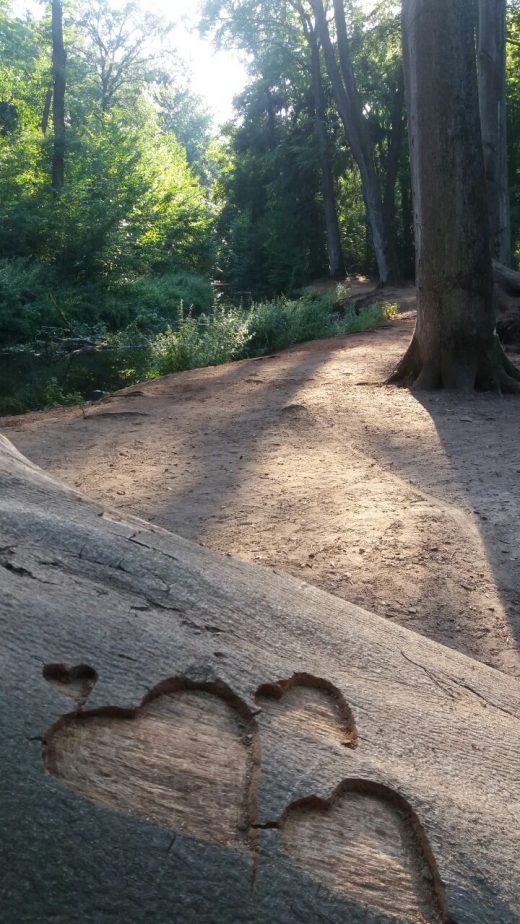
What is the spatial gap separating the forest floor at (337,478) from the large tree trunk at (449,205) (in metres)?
0.42

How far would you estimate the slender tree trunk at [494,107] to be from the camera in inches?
578

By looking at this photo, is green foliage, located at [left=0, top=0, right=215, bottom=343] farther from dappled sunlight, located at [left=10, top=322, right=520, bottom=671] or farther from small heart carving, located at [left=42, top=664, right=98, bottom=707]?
small heart carving, located at [left=42, top=664, right=98, bottom=707]

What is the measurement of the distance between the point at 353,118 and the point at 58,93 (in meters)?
11.6

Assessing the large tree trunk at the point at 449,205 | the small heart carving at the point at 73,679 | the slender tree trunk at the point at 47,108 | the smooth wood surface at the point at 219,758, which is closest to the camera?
the smooth wood surface at the point at 219,758

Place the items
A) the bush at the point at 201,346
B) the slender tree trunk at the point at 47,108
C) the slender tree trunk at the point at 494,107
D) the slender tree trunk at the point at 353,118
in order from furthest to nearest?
the slender tree trunk at the point at 47,108 < the slender tree trunk at the point at 353,118 < the slender tree trunk at the point at 494,107 < the bush at the point at 201,346

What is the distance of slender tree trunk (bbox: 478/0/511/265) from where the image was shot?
48.2 feet

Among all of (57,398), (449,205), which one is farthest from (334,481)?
(57,398)

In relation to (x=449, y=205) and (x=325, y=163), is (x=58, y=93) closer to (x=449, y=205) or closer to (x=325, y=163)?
(x=325, y=163)

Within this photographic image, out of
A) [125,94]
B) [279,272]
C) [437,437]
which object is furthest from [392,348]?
[125,94]

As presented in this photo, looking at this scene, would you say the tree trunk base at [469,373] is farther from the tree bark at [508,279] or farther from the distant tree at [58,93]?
the distant tree at [58,93]

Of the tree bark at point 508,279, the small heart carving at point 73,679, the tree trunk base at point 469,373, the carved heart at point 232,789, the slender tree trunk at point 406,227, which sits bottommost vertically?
the tree trunk base at point 469,373

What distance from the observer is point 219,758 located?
1507 millimetres

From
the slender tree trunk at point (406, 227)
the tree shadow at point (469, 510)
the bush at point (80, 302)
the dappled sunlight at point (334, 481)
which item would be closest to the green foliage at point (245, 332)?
the dappled sunlight at point (334, 481)

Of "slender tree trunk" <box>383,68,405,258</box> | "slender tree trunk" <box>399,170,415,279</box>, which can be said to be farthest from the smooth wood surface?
"slender tree trunk" <box>399,170,415,279</box>
